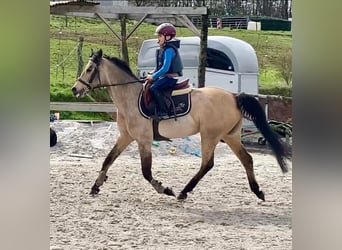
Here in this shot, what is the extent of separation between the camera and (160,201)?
2.45 m

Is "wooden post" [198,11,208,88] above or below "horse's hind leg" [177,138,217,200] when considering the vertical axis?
above

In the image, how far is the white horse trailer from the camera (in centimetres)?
241

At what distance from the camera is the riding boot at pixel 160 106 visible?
→ 2447 millimetres

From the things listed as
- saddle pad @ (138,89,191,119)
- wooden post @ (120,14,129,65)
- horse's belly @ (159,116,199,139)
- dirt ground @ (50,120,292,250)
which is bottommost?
dirt ground @ (50,120,292,250)

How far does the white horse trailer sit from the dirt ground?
30 cm

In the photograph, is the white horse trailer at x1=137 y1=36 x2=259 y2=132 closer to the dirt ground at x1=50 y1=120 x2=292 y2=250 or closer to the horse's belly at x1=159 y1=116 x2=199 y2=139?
the horse's belly at x1=159 y1=116 x2=199 y2=139

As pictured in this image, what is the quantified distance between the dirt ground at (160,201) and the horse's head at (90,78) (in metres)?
0.17

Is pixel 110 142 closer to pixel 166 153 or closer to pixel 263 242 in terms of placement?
pixel 166 153

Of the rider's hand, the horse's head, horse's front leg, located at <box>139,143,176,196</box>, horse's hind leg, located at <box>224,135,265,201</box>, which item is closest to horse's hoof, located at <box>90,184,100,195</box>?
horse's front leg, located at <box>139,143,176,196</box>

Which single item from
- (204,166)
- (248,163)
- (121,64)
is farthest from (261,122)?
(121,64)
